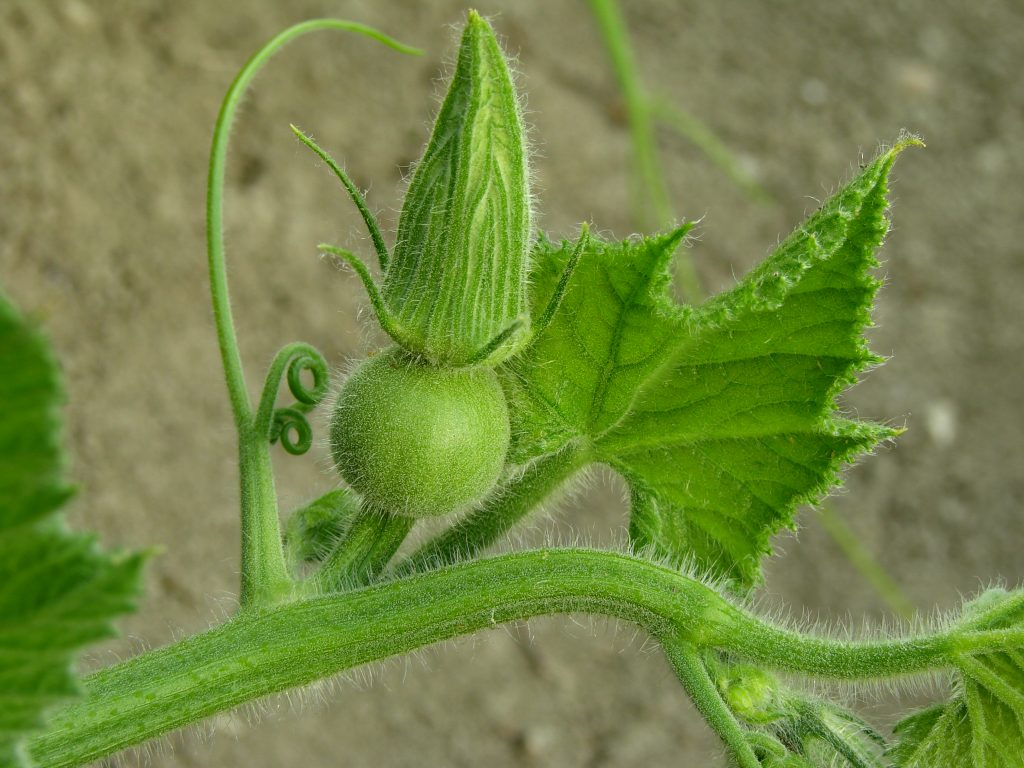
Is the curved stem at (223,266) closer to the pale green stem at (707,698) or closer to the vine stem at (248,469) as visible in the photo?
the vine stem at (248,469)

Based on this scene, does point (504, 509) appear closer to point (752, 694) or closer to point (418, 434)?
point (418, 434)

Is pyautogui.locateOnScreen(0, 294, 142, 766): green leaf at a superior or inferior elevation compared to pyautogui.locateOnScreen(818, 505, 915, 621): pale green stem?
inferior

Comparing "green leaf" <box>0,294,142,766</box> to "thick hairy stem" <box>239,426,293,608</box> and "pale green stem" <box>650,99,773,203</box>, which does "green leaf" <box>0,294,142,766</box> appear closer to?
"thick hairy stem" <box>239,426,293,608</box>

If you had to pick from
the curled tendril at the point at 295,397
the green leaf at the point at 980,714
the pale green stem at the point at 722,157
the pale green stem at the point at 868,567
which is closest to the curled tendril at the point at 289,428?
the curled tendril at the point at 295,397

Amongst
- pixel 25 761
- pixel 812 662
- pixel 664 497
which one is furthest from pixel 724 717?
pixel 25 761

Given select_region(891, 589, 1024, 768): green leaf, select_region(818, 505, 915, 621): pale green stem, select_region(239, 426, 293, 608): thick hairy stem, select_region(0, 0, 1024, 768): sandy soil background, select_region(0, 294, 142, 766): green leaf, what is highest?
select_region(0, 0, 1024, 768): sandy soil background

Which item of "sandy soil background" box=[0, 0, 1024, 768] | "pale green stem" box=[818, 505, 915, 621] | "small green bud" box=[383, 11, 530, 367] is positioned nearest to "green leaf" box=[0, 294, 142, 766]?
"small green bud" box=[383, 11, 530, 367]
